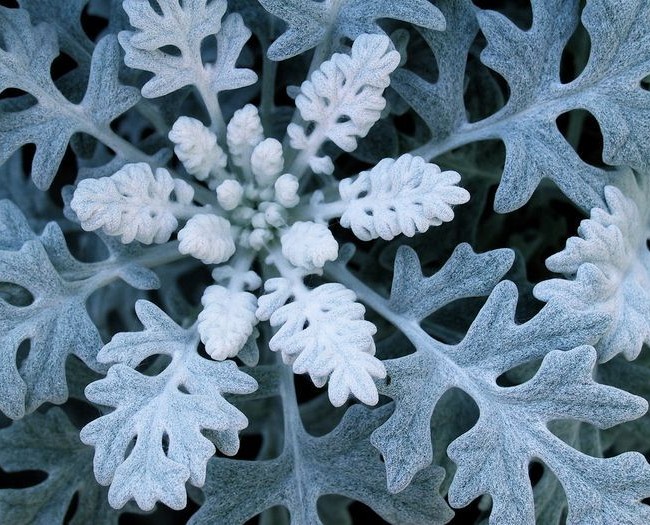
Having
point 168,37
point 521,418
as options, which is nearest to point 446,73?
point 168,37

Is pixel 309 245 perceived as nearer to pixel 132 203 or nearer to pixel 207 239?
pixel 207 239

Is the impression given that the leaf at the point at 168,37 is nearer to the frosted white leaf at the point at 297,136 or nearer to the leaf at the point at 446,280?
the frosted white leaf at the point at 297,136

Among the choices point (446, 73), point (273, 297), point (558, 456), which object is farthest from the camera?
point (446, 73)

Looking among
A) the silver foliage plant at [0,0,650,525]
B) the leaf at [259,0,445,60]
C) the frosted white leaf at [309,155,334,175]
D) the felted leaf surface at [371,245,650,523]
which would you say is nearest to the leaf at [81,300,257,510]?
the silver foliage plant at [0,0,650,525]

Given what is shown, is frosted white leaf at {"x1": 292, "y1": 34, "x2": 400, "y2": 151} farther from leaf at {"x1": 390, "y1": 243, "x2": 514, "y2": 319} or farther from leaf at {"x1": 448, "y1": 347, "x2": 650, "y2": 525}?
leaf at {"x1": 448, "y1": 347, "x2": 650, "y2": 525}

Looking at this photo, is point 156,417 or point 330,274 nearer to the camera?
point 156,417

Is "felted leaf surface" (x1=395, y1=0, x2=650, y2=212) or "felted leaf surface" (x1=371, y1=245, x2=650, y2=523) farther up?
"felted leaf surface" (x1=395, y1=0, x2=650, y2=212)
